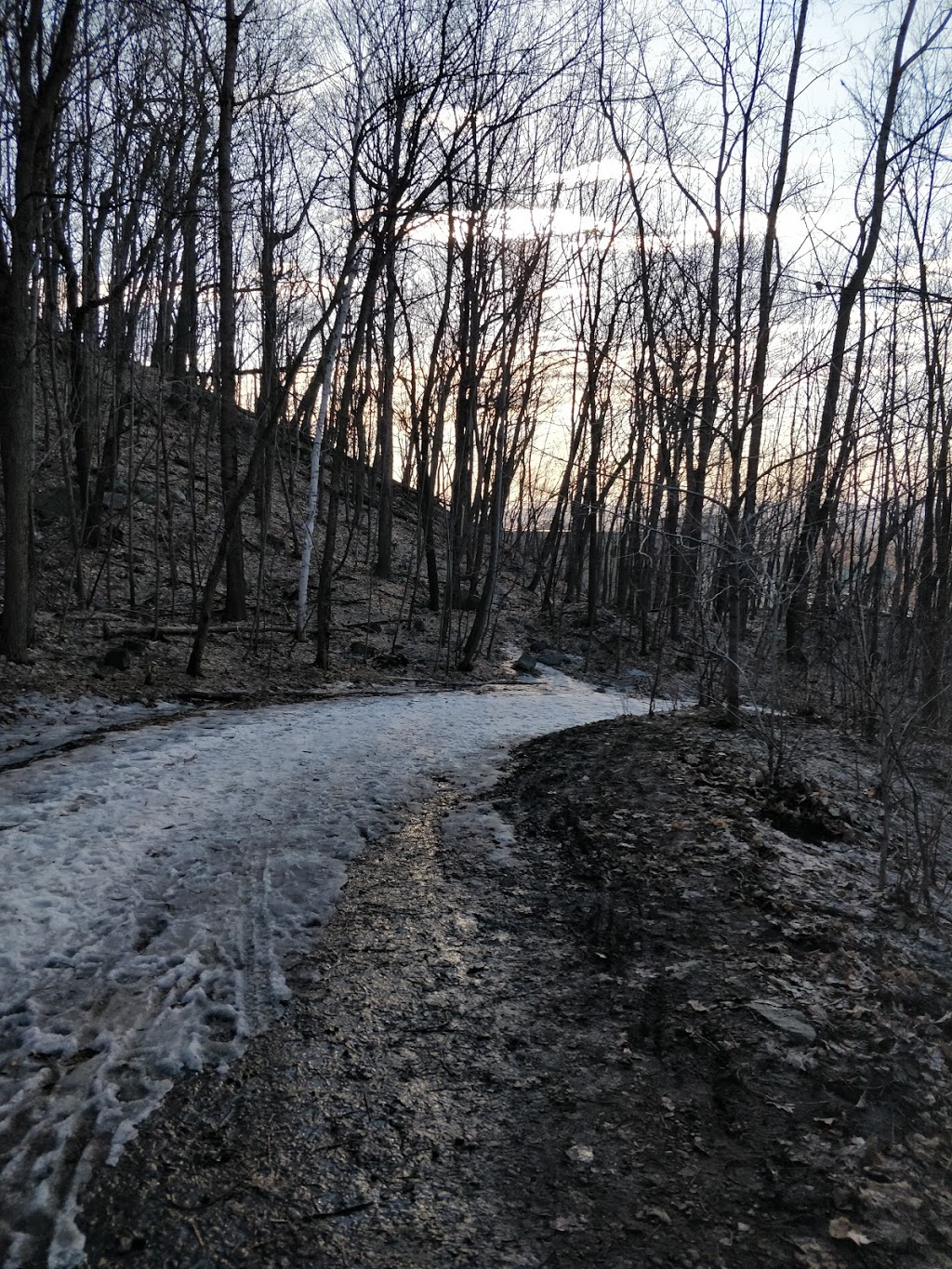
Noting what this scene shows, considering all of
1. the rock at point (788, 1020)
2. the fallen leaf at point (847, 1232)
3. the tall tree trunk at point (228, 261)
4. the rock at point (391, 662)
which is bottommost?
the fallen leaf at point (847, 1232)

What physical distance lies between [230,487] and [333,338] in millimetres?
2940

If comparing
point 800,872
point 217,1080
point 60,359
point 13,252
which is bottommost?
point 217,1080

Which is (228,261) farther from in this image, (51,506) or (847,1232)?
(847,1232)

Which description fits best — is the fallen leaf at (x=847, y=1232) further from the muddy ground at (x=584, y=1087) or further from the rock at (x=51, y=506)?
the rock at (x=51, y=506)

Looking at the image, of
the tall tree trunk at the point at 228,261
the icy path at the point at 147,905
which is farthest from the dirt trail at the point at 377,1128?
the tall tree trunk at the point at 228,261

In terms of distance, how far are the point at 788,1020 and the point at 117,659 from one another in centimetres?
942

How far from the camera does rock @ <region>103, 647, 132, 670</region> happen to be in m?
10.2

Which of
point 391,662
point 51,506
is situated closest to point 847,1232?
point 391,662

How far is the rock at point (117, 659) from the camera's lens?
33.4 feet

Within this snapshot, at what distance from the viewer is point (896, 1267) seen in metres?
2.16

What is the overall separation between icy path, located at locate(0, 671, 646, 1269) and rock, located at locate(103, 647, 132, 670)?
2429 millimetres

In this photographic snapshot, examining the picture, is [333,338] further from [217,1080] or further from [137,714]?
[217,1080]

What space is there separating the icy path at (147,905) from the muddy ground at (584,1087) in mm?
159

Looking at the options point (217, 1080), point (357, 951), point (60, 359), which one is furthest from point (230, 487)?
point (60, 359)
